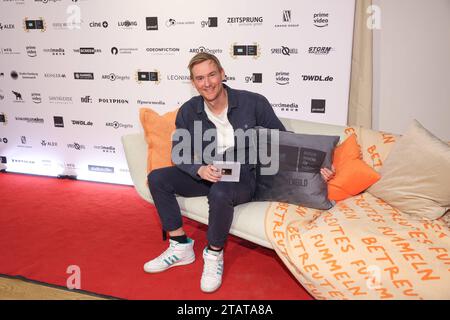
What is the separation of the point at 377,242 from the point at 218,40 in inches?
85.7

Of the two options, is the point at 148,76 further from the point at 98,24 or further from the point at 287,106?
the point at 287,106

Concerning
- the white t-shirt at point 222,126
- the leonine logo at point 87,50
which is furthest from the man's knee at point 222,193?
the leonine logo at point 87,50

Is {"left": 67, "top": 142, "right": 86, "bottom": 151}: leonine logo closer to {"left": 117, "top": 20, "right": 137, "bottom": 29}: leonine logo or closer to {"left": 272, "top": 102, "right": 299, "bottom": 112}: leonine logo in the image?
{"left": 117, "top": 20, "right": 137, "bottom": 29}: leonine logo

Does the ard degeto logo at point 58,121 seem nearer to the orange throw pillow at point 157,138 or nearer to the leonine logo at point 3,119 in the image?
the leonine logo at point 3,119

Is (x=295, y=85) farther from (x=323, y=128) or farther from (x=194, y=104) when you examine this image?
(x=194, y=104)

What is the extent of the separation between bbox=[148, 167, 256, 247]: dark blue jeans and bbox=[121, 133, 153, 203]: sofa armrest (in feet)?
0.74

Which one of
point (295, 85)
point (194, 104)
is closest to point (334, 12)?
point (295, 85)

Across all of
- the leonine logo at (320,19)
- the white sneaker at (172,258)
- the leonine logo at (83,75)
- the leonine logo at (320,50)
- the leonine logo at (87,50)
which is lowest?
the white sneaker at (172,258)

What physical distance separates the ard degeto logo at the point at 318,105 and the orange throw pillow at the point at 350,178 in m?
0.97

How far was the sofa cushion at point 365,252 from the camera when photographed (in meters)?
1.56

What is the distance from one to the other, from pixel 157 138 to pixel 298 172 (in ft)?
3.25

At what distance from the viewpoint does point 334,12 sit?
9.32ft

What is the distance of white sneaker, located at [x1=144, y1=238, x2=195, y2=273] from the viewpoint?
7.16 ft

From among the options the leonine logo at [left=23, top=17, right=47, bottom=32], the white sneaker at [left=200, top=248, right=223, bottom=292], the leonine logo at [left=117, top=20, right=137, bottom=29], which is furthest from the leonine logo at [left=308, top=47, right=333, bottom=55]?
the leonine logo at [left=23, top=17, right=47, bottom=32]
